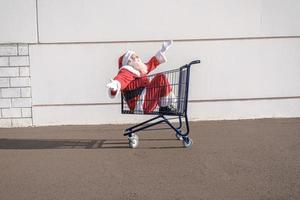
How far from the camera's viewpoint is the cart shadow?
6267 mm

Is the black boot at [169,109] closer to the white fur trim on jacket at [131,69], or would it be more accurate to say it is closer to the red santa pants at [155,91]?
the red santa pants at [155,91]

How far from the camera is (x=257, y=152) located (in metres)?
5.88

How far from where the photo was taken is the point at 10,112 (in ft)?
23.4

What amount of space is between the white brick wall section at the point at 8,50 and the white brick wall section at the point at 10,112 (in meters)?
0.75

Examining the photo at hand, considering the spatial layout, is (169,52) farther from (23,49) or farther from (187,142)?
(23,49)

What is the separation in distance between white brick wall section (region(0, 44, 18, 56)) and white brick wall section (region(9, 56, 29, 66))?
7cm

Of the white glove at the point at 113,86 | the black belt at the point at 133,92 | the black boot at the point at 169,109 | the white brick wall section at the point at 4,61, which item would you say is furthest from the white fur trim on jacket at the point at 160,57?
the white brick wall section at the point at 4,61

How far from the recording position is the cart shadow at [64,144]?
627cm

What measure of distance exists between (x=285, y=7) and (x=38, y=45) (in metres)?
3.44

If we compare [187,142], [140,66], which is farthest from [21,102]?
[187,142]

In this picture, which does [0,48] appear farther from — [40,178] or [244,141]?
[244,141]

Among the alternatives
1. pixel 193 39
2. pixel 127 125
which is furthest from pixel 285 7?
pixel 127 125

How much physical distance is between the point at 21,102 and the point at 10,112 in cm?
21

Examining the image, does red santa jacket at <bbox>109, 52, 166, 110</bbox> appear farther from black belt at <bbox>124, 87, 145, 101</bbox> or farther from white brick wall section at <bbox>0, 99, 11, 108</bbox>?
white brick wall section at <bbox>0, 99, 11, 108</bbox>
